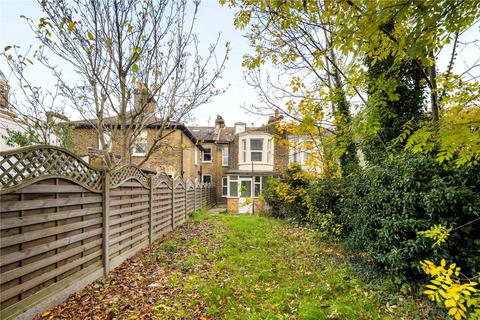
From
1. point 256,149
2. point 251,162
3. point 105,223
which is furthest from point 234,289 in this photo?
point 256,149

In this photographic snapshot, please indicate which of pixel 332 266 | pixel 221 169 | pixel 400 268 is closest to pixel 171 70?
pixel 332 266

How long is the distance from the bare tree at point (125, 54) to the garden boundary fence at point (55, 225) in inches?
110

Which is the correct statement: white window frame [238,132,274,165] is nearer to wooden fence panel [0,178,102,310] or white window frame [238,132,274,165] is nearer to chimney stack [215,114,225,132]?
chimney stack [215,114,225,132]

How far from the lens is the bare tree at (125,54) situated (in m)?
6.38

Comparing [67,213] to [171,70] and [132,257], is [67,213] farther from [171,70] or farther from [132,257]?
[171,70]

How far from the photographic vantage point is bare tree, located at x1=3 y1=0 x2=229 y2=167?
638 cm

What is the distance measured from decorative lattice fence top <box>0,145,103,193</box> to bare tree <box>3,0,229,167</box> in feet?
10.1

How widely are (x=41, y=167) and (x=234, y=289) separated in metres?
3.61

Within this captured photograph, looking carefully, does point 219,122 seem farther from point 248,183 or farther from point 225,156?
point 248,183

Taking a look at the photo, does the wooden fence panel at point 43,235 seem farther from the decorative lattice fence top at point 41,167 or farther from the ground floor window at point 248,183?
the ground floor window at point 248,183

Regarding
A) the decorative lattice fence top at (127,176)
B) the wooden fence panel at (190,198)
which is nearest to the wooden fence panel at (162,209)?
the decorative lattice fence top at (127,176)

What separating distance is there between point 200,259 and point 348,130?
4612mm

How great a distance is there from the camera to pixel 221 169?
2638 cm

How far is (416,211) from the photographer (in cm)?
440
